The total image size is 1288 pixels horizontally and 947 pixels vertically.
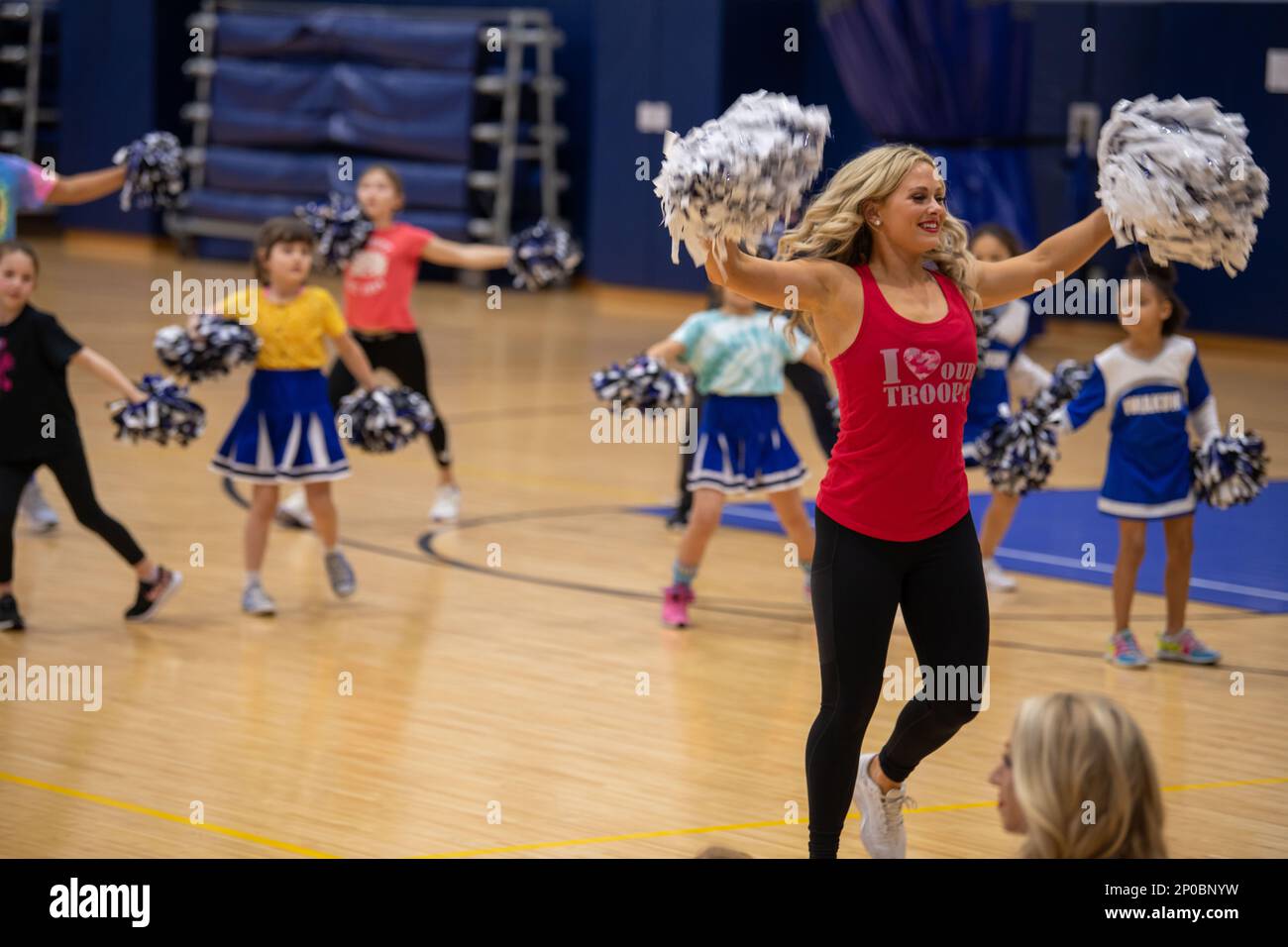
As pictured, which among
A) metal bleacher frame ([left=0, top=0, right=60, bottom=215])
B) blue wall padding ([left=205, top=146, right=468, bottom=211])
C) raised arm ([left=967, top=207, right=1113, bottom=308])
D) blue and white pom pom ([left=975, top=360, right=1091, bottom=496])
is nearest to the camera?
raised arm ([left=967, top=207, right=1113, bottom=308])

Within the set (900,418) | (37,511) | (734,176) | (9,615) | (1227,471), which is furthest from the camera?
(37,511)

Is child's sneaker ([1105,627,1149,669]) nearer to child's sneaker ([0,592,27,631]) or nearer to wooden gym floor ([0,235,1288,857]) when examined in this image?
wooden gym floor ([0,235,1288,857])

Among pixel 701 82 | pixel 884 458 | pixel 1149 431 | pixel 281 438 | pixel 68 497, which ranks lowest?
pixel 68 497

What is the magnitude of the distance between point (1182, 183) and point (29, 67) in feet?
65.7

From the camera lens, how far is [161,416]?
21.2 feet

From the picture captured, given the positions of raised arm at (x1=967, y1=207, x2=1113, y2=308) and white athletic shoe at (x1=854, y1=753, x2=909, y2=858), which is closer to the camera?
raised arm at (x1=967, y1=207, x2=1113, y2=308)

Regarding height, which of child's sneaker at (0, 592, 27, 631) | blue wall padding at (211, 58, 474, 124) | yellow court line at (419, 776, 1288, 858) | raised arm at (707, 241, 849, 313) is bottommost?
child's sneaker at (0, 592, 27, 631)

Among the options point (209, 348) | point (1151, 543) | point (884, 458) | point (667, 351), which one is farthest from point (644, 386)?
point (1151, 543)

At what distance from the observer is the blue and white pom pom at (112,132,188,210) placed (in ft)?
22.5

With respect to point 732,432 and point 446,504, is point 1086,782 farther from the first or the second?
point 446,504

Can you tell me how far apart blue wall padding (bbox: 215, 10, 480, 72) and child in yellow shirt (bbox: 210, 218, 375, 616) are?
38.8ft

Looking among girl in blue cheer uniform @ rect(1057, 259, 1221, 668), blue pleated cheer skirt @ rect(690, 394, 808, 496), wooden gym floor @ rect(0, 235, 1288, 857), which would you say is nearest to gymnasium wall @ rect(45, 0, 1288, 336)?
wooden gym floor @ rect(0, 235, 1288, 857)

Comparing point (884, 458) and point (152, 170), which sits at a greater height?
point (152, 170)

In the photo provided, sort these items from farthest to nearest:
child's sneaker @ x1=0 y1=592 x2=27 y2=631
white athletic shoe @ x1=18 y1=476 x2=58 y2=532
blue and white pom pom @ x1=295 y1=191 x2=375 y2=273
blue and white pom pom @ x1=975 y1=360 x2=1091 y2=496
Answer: blue and white pom pom @ x1=295 y1=191 x2=375 y2=273 → white athletic shoe @ x1=18 y1=476 x2=58 y2=532 → blue and white pom pom @ x1=975 y1=360 x2=1091 y2=496 → child's sneaker @ x1=0 y1=592 x2=27 y2=631
